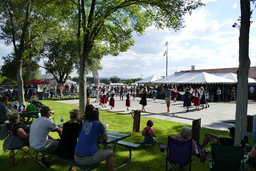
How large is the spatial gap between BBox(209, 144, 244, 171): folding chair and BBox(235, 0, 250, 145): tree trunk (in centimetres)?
130

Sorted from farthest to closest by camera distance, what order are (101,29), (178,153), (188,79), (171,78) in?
(171,78) → (188,79) → (101,29) → (178,153)

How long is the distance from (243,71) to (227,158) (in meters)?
2.22

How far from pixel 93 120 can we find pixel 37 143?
4.76 ft

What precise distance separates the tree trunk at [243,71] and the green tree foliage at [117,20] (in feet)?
8.01

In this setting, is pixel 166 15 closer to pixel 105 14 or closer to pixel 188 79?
pixel 105 14

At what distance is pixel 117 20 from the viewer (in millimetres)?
8625

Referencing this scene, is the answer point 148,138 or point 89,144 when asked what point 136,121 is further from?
point 89,144

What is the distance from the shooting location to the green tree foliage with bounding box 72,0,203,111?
708 centimetres

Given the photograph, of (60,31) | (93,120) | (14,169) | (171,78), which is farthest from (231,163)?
(171,78)

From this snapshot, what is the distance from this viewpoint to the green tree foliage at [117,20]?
7.08 metres

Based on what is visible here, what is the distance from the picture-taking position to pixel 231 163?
3258mm

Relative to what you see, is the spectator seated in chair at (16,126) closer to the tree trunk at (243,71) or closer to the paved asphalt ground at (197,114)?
the tree trunk at (243,71)

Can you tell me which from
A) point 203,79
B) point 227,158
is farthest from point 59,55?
point 227,158

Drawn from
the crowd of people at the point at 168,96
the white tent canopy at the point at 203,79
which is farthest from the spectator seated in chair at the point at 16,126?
the white tent canopy at the point at 203,79
